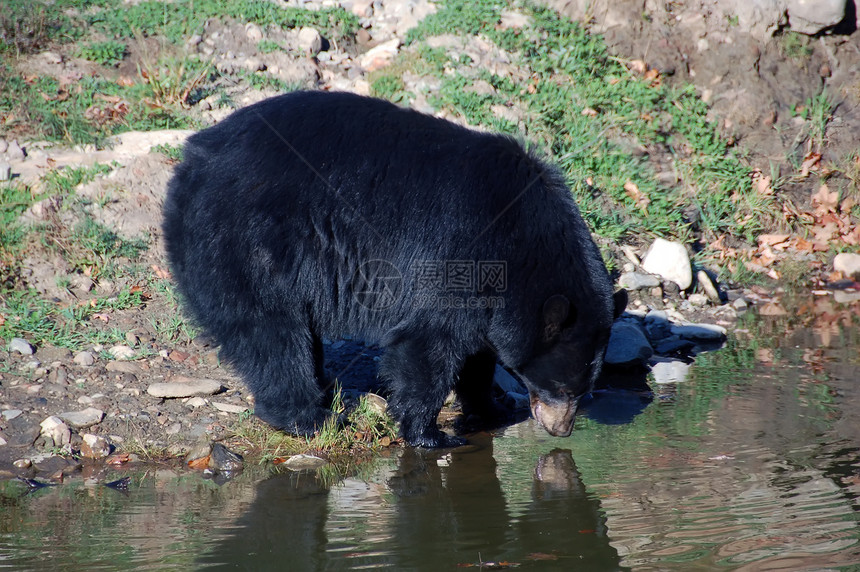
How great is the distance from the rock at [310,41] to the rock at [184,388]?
14.6 ft

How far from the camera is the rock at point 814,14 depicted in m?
9.05

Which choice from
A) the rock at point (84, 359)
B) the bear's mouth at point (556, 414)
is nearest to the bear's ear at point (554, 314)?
the bear's mouth at point (556, 414)

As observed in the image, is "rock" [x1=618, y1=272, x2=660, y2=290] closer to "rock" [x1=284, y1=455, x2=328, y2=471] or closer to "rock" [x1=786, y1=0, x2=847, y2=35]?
"rock" [x1=284, y1=455, x2=328, y2=471]

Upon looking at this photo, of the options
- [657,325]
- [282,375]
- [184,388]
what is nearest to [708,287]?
[657,325]

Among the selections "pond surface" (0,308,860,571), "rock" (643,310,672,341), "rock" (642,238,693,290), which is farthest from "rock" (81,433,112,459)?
"rock" (642,238,693,290)

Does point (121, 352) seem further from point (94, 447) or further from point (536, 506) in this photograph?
point (536, 506)

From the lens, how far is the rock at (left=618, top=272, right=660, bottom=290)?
6684 millimetres

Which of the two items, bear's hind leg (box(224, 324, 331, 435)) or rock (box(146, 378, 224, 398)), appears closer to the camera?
bear's hind leg (box(224, 324, 331, 435))

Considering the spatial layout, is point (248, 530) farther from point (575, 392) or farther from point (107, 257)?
point (107, 257)

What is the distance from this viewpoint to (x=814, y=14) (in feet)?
29.9

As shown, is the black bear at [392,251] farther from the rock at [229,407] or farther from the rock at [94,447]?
the rock at [94,447]

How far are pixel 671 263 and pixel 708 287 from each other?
37 centimetres

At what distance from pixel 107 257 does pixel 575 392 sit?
11.1ft

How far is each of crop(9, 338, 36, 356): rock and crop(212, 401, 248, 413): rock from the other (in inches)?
47.1
